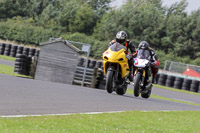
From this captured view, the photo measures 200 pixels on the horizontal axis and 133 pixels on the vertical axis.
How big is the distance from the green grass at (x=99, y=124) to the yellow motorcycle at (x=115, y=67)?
2.38 ft

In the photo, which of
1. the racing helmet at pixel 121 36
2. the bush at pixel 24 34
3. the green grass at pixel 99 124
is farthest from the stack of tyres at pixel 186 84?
the bush at pixel 24 34

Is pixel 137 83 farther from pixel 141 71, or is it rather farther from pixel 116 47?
pixel 116 47

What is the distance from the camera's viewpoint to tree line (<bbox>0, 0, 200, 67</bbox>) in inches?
2013

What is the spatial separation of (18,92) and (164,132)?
14.3ft

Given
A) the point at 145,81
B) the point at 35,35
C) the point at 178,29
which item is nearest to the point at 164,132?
the point at 145,81

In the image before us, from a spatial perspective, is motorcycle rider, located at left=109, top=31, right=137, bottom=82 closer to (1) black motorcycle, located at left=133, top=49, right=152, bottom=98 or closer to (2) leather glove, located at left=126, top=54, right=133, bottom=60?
(2) leather glove, located at left=126, top=54, right=133, bottom=60

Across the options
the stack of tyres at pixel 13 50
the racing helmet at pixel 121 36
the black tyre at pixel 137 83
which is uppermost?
the racing helmet at pixel 121 36

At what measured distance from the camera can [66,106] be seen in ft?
33.4

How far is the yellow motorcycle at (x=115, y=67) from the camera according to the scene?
10.2m

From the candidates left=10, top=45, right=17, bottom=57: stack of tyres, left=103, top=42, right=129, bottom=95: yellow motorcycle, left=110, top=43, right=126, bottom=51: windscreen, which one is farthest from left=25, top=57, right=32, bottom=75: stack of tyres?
left=10, top=45, right=17, bottom=57: stack of tyres

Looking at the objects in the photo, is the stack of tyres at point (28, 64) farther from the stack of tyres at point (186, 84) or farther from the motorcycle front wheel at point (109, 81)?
the stack of tyres at point (186, 84)

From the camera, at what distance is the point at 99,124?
8023 mm

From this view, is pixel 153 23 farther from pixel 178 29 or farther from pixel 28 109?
pixel 28 109

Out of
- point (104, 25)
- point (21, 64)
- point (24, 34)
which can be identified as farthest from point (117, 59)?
point (104, 25)
